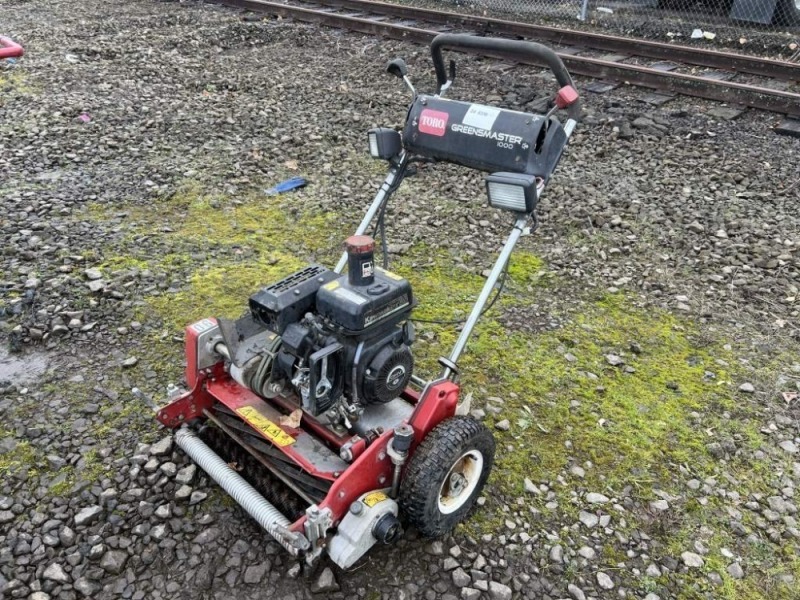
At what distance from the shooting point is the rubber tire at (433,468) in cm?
256

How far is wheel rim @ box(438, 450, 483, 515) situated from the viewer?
2781 mm

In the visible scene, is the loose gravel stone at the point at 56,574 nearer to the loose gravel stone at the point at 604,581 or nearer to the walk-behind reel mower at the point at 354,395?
the walk-behind reel mower at the point at 354,395

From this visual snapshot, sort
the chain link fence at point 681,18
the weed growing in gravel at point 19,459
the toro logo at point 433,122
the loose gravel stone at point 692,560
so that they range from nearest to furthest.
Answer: the loose gravel stone at point 692,560
the toro logo at point 433,122
the weed growing in gravel at point 19,459
the chain link fence at point 681,18

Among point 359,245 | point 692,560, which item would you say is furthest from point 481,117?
point 692,560

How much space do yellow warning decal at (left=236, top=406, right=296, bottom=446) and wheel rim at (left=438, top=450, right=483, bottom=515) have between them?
0.67 metres

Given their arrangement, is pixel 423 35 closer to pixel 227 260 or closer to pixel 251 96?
pixel 251 96

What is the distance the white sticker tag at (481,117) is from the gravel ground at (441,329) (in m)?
1.52

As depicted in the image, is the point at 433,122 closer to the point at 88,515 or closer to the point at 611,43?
the point at 88,515

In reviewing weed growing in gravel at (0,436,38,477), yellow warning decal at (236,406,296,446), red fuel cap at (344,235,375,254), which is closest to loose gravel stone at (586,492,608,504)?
yellow warning decal at (236,406,296,446)

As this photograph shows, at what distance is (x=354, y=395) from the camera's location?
2686 mm

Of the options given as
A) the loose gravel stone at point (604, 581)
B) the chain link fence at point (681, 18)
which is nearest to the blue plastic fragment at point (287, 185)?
the loose gravel stone at point (604, 581)

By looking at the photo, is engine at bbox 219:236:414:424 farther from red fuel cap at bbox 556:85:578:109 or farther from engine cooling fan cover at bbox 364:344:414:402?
red fuel cap at bbox 556:85:578:109

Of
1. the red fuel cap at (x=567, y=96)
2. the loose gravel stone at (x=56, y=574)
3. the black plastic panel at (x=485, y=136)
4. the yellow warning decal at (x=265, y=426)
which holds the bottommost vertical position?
the loose gravel stone at (x=56, y=574)

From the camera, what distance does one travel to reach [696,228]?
5.11 m
